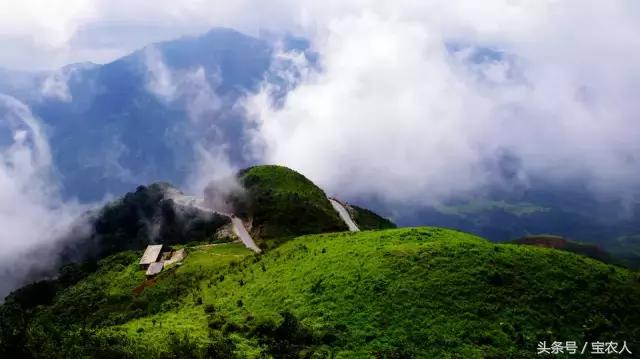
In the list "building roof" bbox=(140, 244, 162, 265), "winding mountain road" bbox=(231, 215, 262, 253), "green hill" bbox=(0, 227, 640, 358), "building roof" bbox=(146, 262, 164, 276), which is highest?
"winding mountain road" bbox=(231, 215, 262, 253)

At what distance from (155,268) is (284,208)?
37.0 meters

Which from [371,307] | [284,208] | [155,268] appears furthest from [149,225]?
[371,307]

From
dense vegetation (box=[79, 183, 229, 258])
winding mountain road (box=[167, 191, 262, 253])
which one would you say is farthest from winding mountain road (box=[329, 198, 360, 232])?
dense vegetation (box=[79, 183, 229, 258])

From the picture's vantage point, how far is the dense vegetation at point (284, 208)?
425 ft

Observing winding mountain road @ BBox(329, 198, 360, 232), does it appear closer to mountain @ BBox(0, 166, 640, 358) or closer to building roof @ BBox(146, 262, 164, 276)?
building roof @ BBox(146, 262, 164, 276)

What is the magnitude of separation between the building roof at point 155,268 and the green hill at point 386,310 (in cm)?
3163

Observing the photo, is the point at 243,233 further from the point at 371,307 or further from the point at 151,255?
the point at 371,307

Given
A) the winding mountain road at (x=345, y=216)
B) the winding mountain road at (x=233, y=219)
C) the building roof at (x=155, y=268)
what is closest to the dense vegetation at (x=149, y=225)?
the winding mountain road at (x=233, y=219)

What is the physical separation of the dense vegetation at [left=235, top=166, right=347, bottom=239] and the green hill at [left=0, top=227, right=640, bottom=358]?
54277 mm

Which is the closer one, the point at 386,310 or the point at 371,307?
the point at 386,310

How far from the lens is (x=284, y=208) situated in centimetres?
13600

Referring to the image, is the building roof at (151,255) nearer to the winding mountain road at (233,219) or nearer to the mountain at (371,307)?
the winding mountain road at (233,219)

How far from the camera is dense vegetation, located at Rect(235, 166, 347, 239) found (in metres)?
130

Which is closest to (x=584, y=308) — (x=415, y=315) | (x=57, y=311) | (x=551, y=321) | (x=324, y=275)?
(x=551, y=321)
